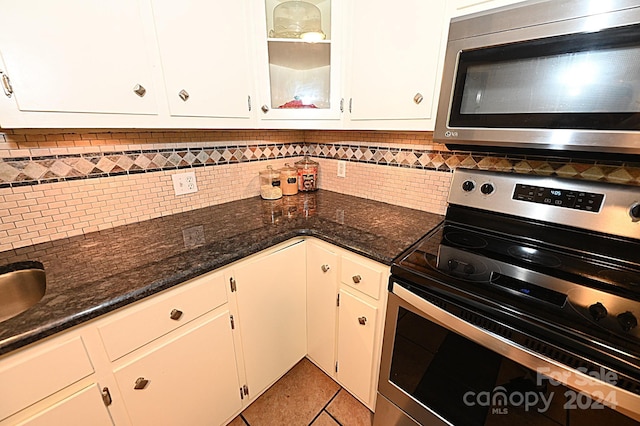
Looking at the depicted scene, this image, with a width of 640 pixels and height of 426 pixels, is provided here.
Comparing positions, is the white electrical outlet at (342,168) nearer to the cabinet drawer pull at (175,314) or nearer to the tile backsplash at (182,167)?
the tile backsplash at (182,167)

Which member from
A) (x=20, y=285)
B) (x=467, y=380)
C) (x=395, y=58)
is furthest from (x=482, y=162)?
(x=20, y=285)

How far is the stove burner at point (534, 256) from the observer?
0.96 meters

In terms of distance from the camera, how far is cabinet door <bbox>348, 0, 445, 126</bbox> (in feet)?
3.26

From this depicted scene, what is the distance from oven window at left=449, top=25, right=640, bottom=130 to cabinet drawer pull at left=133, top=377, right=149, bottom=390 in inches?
54.6

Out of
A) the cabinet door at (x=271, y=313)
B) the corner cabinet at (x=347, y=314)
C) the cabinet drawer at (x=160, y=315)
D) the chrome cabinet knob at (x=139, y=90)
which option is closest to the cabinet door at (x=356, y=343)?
the corner cabinet at (x=347, y=314)

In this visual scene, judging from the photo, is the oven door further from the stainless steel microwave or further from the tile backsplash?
the tile backsplash

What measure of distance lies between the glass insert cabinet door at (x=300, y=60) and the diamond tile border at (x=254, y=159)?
1.24ft

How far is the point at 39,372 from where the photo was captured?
26.5 inches

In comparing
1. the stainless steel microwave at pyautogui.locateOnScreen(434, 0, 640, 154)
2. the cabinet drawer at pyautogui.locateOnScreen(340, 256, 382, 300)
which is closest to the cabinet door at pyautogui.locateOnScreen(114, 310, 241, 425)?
the cabinet drawer at pyautogui.locateOnScreen(340, 256, 382, 300)

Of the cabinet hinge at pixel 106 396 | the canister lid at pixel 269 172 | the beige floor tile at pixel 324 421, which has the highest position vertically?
the canister lid at pixel 269 172

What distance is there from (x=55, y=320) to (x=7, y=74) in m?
0.69

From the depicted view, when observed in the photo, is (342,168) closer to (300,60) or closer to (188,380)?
(300,60)

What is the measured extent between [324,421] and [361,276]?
80 centimetres

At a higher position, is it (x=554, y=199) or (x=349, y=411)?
(x=554, y=199)
